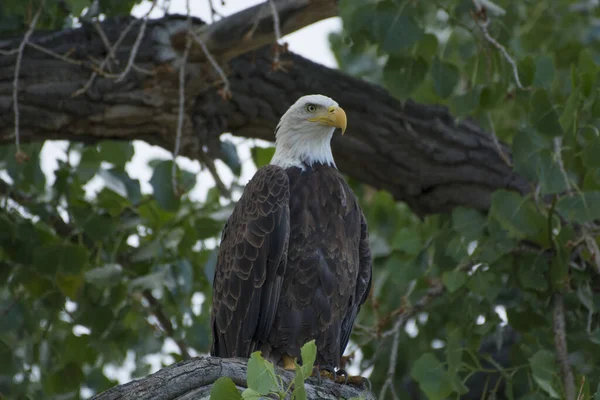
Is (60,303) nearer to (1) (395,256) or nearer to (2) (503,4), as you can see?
(1) (395,256)

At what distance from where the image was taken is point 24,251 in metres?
4.85

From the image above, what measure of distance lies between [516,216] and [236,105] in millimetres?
1674

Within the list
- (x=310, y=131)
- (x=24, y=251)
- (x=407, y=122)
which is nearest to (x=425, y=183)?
(x=407, y=122)

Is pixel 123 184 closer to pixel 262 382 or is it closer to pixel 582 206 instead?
pixel 582 206

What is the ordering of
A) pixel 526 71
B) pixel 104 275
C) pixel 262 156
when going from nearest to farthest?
pixel 526 71
pixel 104 275
pixel 262 156

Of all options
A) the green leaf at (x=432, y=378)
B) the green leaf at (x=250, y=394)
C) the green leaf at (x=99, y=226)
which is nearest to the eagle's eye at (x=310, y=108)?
the green leaf at (x=99, y=226)

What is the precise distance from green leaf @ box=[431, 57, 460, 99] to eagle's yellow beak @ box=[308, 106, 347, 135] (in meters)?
0.61

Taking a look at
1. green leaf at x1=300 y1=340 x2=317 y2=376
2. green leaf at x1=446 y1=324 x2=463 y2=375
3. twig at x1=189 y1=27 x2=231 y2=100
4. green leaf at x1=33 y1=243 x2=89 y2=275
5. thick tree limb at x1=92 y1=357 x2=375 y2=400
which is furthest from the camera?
green leaf at x1=33 y1=243 x2=89 y2=275

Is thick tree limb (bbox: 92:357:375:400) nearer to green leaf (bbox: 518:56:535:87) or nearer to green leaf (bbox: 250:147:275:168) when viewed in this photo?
green leaf (bbox: 518:56:535:87)

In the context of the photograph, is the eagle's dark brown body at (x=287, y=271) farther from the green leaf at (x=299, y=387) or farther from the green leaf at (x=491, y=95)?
the green leaf at (x=299, y=387)

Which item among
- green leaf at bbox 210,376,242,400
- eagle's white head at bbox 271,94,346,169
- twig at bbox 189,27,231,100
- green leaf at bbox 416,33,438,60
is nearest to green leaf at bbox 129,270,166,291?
eagle's white head at bbox 271,94,346,169

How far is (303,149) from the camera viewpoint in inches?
182

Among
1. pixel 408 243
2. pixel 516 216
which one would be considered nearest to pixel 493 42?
pixel 516 216

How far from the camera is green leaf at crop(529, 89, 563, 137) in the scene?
4070 mm
